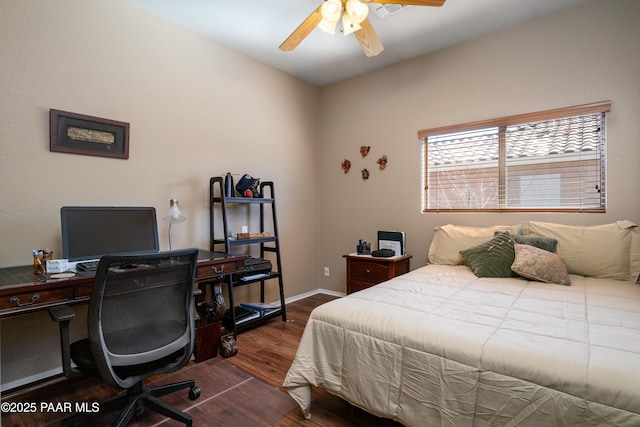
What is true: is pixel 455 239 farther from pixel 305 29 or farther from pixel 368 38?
pixel 305 29

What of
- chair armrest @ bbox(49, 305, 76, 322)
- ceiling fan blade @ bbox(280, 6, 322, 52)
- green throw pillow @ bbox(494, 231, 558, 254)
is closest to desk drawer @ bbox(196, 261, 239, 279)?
chair armrest @ bbox(49, 305, 76, 322)

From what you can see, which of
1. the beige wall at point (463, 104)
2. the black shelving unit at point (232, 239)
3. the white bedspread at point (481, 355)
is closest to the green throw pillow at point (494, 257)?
the white bedspread at point (481, 355)

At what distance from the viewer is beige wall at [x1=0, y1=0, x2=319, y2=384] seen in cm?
201

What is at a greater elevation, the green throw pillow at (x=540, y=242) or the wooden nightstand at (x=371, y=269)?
the green throw pillow at (x=540, y=242)

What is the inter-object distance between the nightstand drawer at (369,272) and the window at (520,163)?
910mm

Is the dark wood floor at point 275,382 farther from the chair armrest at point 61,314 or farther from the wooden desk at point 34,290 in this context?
the chair armrest at point 61,314

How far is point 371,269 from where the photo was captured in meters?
3.19

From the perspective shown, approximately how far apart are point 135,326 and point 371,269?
2201mm

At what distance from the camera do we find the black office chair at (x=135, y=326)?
1374mm

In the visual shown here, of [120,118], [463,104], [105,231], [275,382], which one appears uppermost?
[463,104]

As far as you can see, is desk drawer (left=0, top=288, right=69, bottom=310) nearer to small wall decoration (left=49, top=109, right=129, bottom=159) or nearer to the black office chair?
the black office chair

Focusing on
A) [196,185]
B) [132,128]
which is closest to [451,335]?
[196,185]

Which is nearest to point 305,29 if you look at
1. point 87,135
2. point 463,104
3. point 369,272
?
point 87,135

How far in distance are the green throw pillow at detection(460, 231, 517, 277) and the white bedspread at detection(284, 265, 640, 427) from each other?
0.37 meters
